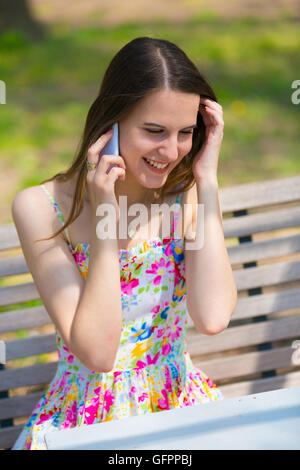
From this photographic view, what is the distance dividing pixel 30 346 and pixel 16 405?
0.23 m

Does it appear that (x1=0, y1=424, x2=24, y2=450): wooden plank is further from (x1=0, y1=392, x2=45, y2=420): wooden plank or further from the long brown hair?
the long brown hair

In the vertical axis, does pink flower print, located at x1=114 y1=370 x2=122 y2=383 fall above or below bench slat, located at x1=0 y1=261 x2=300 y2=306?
below

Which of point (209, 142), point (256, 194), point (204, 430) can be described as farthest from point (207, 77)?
point (204, 430)

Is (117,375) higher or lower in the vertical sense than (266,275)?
lower

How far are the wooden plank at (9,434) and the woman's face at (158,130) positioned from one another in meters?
1.14

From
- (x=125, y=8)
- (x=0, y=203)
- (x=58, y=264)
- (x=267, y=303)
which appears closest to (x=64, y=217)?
(x=58, y=264)

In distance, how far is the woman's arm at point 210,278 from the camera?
84.5 inches

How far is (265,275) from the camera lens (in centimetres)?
275

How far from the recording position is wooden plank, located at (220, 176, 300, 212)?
2717 mm

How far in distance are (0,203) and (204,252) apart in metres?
3.33

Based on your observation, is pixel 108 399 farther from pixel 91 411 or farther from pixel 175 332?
pixel 175 332

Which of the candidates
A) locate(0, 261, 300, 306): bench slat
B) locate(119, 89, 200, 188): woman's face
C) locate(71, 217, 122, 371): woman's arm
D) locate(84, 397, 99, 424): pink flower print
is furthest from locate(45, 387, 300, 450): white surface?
locate(0, 261, 300, 306): bench slat

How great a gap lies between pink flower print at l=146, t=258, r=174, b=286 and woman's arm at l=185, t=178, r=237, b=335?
9 cm

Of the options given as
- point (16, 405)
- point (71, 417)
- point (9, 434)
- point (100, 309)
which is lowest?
point (9, 434)
